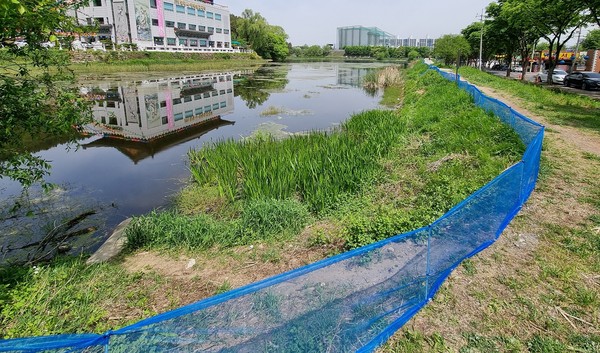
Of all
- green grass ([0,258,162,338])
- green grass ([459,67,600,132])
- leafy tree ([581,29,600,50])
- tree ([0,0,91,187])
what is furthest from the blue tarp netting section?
leafy tree ([581,29,600,50])

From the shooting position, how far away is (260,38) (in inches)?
3332

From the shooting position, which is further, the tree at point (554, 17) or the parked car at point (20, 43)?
the tree at point (554, 17)

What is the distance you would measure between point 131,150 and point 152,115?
649 centimetres

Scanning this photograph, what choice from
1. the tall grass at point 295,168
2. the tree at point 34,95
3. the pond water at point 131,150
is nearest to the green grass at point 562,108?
the tall grass at point 295,168

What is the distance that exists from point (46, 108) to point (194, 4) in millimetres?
75291

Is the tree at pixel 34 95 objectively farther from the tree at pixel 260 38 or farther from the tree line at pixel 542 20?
the tree at pixel 260 38

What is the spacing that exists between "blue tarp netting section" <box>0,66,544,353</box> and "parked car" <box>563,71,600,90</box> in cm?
2558

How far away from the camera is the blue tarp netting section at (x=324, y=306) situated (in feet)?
7.64

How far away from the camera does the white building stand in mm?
56125

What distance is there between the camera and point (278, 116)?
18875mm

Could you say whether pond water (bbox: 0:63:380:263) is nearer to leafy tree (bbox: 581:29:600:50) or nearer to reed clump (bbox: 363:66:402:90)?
reed clump (bbox: 363:66:402:90)

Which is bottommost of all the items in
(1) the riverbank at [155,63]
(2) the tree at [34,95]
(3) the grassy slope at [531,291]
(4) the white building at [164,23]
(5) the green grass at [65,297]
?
(5) the green grass at [65,297]

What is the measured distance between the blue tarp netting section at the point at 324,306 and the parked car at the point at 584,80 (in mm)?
25578

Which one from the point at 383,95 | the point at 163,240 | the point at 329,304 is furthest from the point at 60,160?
the point at 383,95
